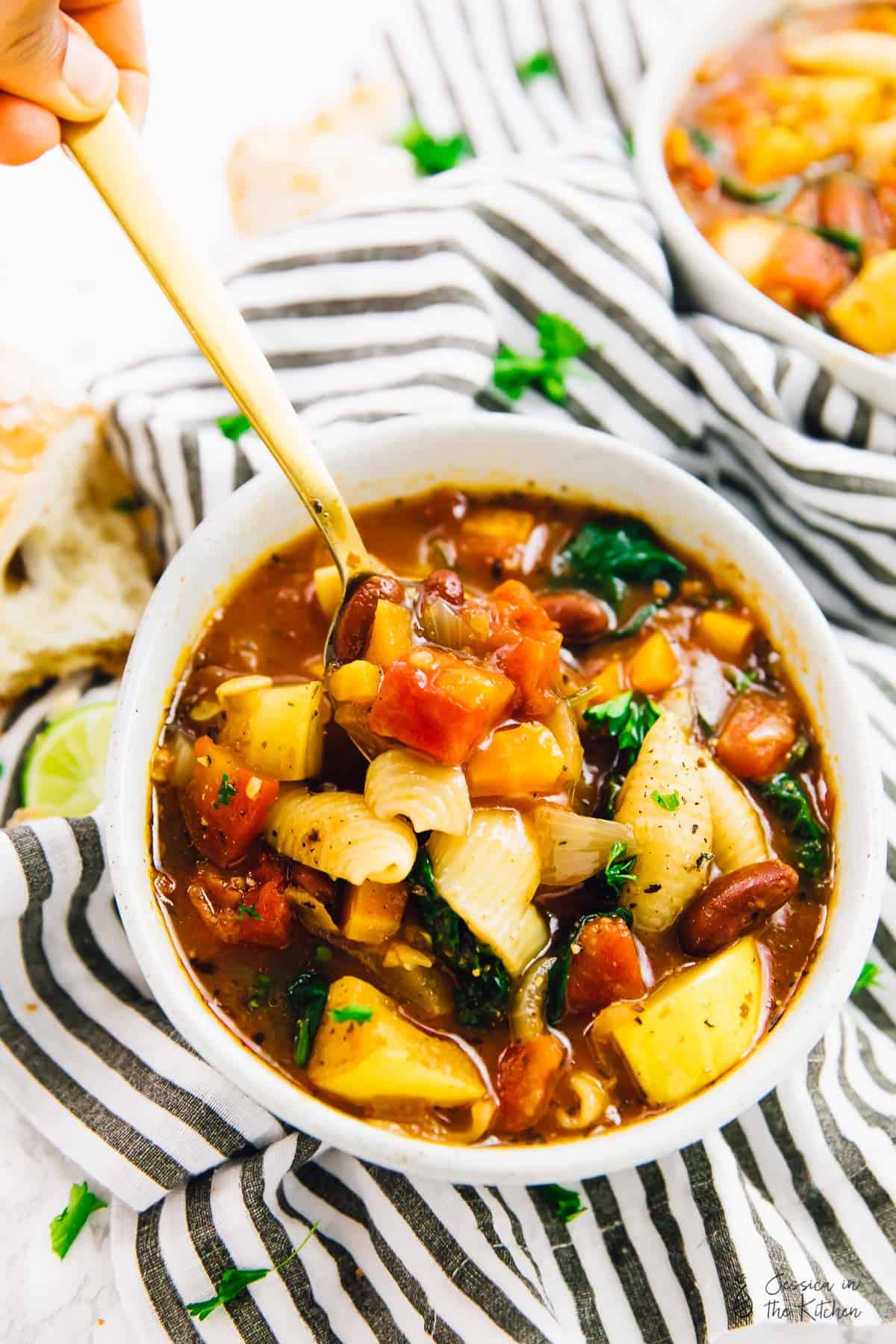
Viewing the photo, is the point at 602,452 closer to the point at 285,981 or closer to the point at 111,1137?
the point at 285,981

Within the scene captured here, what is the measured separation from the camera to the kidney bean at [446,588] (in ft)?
8.23

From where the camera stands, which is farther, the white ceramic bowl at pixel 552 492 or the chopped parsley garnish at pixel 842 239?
the chopped parsley garnish at pixel 842 239

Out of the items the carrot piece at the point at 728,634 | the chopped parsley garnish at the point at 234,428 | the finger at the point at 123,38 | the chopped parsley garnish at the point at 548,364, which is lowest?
the carrot piece at the point at 728,634

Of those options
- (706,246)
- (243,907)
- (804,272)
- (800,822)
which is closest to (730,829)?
(800,822)

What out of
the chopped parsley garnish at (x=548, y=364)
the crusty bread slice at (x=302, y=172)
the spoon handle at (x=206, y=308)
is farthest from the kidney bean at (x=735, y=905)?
the crusty bread slice at (x=302, y=172)

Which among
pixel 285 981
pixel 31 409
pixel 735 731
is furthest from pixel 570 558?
pixel 31 409

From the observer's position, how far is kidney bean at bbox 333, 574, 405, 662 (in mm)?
2504

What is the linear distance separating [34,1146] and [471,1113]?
117 centimetres

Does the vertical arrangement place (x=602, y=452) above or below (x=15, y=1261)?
above

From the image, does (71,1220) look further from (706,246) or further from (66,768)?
(706,246)

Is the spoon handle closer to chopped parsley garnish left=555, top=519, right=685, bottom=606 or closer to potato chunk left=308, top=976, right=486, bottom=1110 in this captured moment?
chopped parsley garnish left=555, top=519, right=685, bottom=606

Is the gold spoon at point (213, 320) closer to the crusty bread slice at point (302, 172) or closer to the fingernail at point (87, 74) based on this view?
the fingernail at point (87, 74)

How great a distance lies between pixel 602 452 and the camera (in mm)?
2746

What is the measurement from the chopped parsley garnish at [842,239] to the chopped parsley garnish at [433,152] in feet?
3.68
